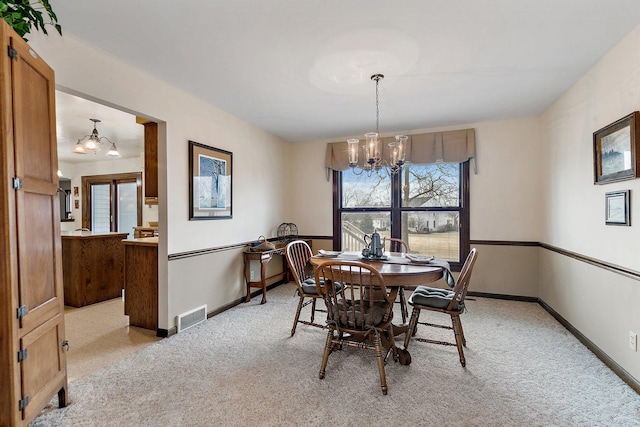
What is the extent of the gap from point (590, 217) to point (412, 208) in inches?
85.7

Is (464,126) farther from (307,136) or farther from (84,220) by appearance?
(84,220)

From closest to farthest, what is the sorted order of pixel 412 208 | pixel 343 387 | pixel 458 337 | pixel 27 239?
1. pixel 27 239
2. pixel 343 387
3. pixel 458 337
4. pixel 412 208

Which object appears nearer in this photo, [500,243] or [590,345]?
[590,345]

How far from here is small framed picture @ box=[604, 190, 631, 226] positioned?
2145 millimetres

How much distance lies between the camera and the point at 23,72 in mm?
1488

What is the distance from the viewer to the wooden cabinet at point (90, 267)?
3.86 metres

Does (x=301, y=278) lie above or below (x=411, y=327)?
above

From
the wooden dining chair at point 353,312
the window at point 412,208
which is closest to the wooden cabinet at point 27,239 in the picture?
the wooden dining chair at point 353,312

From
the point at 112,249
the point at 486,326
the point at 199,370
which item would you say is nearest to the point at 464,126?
the point at 486,326

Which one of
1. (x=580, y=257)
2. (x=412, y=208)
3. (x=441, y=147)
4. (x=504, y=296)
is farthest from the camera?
(x=412, y=208)

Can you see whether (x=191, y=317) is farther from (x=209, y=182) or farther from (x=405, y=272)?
(x=405, y=272)

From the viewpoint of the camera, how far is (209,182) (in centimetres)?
347

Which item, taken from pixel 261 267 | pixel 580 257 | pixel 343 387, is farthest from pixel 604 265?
pixel 261 267

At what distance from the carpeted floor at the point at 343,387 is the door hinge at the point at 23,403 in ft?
1.22
